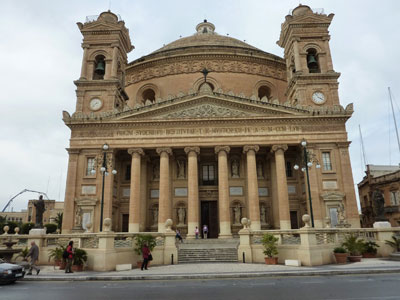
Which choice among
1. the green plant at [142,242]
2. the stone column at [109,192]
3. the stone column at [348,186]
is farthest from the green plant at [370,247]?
the stone column at [109,192]

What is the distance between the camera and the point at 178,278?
13586 millimetres

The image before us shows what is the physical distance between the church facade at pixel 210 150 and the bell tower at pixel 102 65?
0.38 ft

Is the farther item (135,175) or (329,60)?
(329,60)

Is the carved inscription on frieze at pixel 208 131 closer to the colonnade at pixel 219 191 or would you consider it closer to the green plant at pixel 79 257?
the colonnade at pixel 219 191

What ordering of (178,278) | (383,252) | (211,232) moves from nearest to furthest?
1. (178,278)
2. (383,252)
3. (211,232)

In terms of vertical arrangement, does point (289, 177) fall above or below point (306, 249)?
above

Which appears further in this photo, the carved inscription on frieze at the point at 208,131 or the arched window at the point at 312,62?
the arched window at the point at 312,62

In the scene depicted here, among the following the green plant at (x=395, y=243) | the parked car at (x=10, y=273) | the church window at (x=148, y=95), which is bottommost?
the parked car at (x=10, y=273)

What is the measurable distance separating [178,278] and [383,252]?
13370mm

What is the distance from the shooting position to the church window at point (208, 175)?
3397 centimetres

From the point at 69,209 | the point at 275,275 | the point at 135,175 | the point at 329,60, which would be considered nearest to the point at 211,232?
the point at 135,175

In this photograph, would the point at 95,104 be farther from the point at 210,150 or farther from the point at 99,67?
the point at 210,150

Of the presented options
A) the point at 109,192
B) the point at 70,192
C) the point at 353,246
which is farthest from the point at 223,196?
the point at 70,192

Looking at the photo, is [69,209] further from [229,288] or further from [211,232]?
[229,288]
